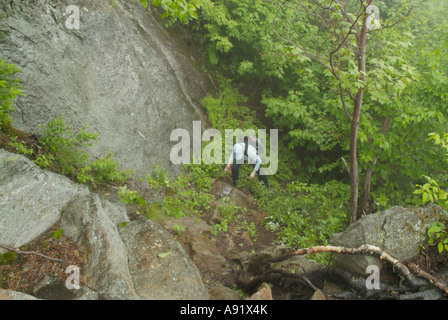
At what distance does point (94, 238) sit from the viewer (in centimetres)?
346

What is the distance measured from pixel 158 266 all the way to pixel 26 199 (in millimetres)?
1733

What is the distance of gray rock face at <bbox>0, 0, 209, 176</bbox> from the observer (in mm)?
5591

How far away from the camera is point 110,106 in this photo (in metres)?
6.77

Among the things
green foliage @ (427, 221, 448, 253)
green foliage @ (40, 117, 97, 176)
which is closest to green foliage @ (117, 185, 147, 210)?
green foliage @ (40, 117, 97, 176)

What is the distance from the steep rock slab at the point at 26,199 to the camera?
126 inches

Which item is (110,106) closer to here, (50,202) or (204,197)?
(204,197)

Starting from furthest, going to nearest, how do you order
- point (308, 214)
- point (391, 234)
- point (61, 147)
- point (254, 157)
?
point (254, 157) < point (308, 214) < point (61, 147) < point (391, 234)

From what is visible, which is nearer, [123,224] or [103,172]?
[123,224]

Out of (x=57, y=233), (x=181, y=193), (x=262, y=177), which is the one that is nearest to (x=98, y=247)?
(x=57, y=233)

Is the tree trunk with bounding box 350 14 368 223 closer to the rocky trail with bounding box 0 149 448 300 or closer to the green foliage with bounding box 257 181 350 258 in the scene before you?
the green foliage with bounding box 257 181 350 258

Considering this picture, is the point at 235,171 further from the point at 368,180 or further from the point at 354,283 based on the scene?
the point at 354,283

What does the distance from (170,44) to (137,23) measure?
132cm
